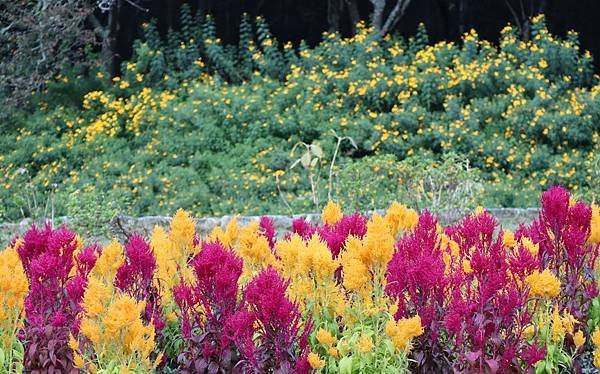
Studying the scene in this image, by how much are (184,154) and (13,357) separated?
8801mm

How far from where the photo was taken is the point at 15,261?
12.2 ft

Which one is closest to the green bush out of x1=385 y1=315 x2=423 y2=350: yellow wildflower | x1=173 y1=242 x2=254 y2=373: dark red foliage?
x1=173 y1=242 x2=254 y2=373: dark red foliage

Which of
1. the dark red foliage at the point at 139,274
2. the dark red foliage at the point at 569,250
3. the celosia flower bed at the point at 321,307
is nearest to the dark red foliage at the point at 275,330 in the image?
the celosia flower bed at the point at 321,307

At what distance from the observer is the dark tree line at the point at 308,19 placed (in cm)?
1412

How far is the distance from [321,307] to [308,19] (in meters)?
13.1

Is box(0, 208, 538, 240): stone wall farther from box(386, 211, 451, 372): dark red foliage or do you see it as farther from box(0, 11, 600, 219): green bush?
box(386, 211, 451, 372): dark red foliage

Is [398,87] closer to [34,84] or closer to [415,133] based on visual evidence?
[415,133]

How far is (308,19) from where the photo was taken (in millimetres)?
16156

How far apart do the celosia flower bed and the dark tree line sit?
10590 millimetres

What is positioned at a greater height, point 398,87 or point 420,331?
point 420,331

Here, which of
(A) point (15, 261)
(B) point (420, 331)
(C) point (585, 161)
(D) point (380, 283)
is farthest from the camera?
(C) point (585, 161)

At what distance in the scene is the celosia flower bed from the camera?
3.04 metres

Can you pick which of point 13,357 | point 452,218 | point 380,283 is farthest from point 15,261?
point 452,218

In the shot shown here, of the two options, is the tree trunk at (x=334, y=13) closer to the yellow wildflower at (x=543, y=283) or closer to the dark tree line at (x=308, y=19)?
the dark tree line at (x=308, y=19)
